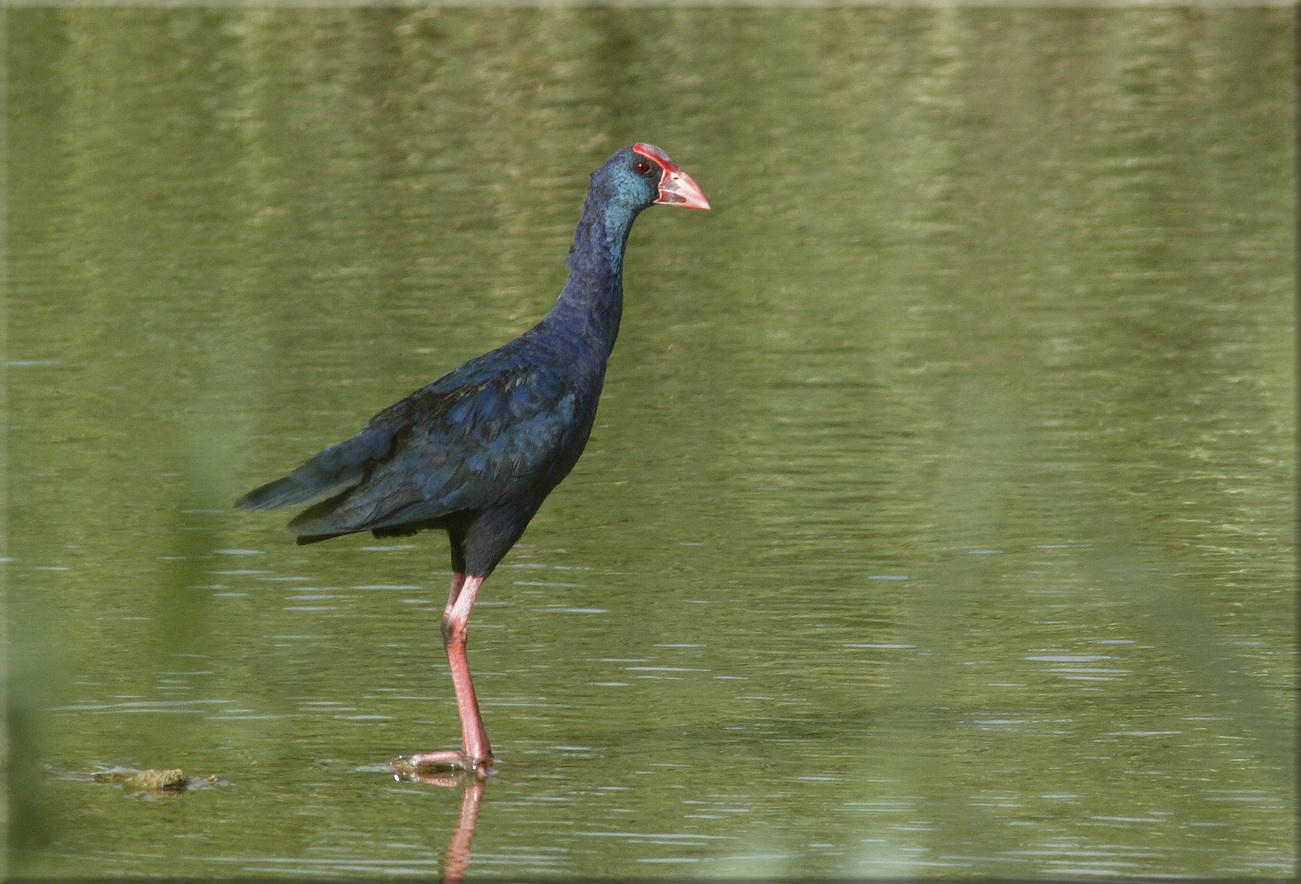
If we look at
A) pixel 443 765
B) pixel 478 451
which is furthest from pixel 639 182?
pixel 443 765

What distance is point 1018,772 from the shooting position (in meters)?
6.25

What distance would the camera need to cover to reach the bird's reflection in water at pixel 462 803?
5473mm

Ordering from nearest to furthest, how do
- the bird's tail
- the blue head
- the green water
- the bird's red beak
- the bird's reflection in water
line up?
the green water, the bird's tail, the bird's reflection in water, the blue head, the bird's red beak

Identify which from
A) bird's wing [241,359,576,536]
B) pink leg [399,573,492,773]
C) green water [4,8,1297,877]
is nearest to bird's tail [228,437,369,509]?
bird's wing [241,359,576,536]

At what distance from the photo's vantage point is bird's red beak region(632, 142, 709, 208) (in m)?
7.36

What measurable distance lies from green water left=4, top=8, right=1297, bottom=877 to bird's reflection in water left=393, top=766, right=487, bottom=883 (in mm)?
34

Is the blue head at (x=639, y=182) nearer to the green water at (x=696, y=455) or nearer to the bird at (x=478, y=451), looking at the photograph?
the bird at (x=478, y=451)

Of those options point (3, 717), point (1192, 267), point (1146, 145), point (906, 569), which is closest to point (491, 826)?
point (906, 569)

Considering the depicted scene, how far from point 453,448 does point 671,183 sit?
143 centimetres

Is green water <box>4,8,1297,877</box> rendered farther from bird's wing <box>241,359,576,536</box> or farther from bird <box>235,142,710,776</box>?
bird's wing <box>241,359,576,536</box>

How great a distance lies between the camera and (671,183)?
745 cm

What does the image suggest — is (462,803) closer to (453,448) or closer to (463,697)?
(463,697)

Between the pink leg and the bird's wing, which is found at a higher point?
the bird's wing

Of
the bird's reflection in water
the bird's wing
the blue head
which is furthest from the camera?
the blue head
